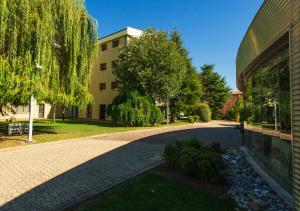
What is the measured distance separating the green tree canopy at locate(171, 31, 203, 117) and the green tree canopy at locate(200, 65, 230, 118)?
336 inches

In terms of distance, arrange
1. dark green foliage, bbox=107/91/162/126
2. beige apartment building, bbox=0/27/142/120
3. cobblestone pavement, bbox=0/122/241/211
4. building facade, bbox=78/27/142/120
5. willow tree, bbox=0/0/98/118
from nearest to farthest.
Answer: cobblestone pavement, bbox=0/122/241/211 → willow tree, bbox=0/0/98/118 → dark green foliage, bbox=107/91/162/126 → beige apartment building, bbox=0/27/142/120 → building facade, bbox=78/27/142/120

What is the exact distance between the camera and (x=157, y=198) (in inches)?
203

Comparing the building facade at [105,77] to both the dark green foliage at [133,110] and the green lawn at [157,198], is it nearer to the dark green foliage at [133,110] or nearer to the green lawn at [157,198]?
the dark green foliage at [133,110]

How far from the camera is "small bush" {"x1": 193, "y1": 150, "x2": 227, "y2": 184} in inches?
243

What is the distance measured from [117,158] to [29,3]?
9284mm

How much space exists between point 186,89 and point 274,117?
2628 centimetres

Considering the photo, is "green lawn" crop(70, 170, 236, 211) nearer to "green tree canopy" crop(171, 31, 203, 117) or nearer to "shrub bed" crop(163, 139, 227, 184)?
"shrub bed" crop(163, 139, 227, 184)

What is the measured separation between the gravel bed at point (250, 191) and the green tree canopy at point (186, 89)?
2386 centimetres

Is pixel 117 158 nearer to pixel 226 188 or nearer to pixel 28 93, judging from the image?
pixel 226 188

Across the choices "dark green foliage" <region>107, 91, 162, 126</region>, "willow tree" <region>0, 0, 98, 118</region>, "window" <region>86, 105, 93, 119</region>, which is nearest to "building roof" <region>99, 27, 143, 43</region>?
"window" <region>86, 105, 93, 119</region>

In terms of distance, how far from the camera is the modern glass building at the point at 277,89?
11.9ft

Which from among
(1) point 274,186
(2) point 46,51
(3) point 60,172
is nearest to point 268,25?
(1) point 274,186

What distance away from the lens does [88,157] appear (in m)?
9.69

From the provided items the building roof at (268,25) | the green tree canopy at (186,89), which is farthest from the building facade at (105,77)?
the building roof at (268,25)
